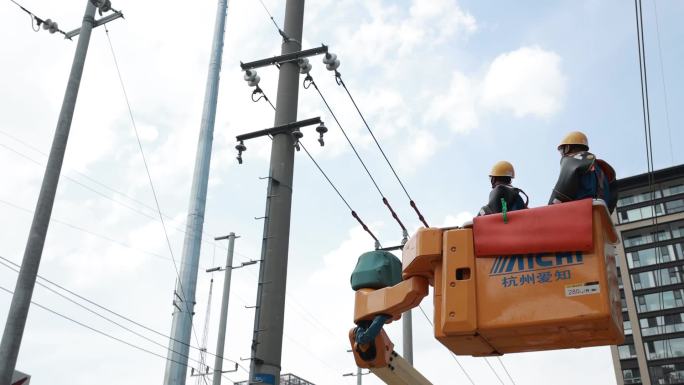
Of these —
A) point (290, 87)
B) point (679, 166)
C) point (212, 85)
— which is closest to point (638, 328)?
point (679, 166)

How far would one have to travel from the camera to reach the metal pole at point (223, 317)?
82.0 ft

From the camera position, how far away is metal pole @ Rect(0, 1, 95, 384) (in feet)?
30.3

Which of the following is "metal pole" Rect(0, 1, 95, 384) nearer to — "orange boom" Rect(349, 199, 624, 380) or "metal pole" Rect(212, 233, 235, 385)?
"orange boom" Rect(349, 199, 624, 380)

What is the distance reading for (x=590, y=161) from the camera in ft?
14.8

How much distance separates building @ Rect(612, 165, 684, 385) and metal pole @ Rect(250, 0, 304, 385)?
83507 mm

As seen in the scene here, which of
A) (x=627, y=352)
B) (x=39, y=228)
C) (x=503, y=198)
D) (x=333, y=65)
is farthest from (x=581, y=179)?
(x=627, y=352)

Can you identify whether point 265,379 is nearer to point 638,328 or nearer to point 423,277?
point 423,277

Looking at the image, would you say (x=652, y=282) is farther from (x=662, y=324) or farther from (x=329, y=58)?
(x=329, y=58)

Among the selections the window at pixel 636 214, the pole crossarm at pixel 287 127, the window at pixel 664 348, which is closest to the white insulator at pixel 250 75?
the pole crossarm at pixel 287 127

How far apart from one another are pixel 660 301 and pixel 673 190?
17.2 m

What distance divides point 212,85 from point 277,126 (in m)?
17.4

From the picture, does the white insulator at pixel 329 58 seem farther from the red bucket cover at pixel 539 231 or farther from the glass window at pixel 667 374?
the glass window at pixel 667 374

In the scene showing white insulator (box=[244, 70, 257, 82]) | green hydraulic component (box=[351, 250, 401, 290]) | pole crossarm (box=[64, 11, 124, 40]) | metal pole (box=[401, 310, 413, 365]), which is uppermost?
pole crossarm (box=[64, 11, 124, 40])

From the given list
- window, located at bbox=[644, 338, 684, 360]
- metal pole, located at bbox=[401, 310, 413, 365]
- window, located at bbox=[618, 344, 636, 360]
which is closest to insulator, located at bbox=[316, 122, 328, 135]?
metal pole, located at bbox=[401, 310, 413, 365]
